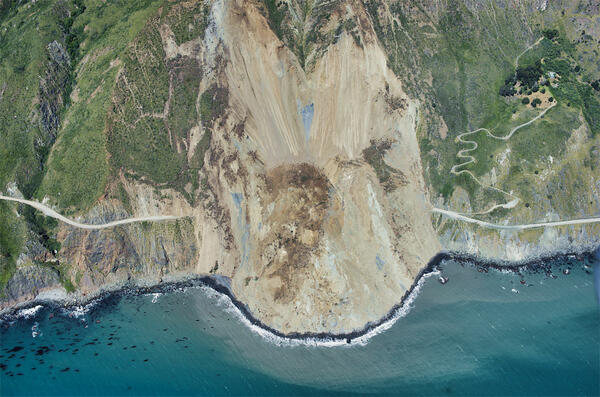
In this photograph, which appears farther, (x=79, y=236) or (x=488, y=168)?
(x=488, y=168)

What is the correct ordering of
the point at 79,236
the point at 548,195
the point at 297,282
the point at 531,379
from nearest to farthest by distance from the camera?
the point at 531,379 → the point at 297,282 → the point at 79,236 → the point at 548,195

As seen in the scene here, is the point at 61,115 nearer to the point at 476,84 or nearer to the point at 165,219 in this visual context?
the point at 165,219

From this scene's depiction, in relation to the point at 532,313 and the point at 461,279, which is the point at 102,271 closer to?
the point at 461,279

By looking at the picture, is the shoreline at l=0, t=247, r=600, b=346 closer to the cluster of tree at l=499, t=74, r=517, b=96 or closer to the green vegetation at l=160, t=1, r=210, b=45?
the cluster of tree at l=499, t=74, r=517, b=96

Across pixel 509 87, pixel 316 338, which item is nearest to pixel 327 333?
pixel 316 338

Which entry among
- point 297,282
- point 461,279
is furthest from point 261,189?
point 461,279

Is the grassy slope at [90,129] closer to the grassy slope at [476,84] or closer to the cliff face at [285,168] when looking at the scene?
the cliff face at [285,168]
